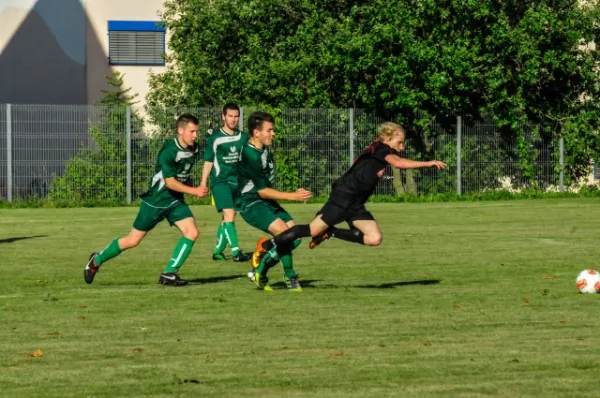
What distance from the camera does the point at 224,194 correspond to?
1877cm

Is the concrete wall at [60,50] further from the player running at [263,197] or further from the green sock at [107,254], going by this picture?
the player running at [263,197]

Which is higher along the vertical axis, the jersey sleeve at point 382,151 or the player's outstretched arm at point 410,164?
the jersey sleeve at point 382,151

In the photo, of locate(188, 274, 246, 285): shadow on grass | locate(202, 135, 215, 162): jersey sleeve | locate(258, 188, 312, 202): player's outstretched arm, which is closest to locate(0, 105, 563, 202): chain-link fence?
locate(202, 135, 215, 162): jersey sleeve

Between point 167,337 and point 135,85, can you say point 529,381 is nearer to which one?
point 167,337

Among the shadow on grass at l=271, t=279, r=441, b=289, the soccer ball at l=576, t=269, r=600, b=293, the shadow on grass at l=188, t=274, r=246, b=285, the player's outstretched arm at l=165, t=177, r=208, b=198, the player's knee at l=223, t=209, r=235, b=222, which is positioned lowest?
the shadow on grass at l=188, t=274, r=246, b=285

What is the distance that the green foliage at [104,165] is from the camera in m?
35.1

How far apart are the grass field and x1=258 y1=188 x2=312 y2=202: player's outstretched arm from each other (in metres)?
0.95

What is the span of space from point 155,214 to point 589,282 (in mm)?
4678

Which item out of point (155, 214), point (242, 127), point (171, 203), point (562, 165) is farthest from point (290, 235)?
point (562, 165)

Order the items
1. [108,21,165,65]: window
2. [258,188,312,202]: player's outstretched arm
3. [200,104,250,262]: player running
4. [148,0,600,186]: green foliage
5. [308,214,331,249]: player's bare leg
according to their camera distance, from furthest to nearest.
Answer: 1. [108,21,165,65]: window
2. [148,0,600,186]: green foliage
3. [200,104,250,262]: player running
4. [308,214,331,249]: player's bare leg
5. [258,188,312,202]: player's outstretched arm

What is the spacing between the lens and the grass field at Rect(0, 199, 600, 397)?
839cm

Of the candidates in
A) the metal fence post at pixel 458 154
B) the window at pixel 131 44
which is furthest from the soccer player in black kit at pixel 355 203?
the window at pixel 131 44

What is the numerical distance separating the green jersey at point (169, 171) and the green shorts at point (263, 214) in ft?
2.54

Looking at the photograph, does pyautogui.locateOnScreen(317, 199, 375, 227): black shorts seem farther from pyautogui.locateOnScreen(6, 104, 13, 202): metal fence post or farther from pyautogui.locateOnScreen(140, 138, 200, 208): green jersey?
pyautogui.locateOnScreen(6, 104, 13, 202): metal fence post
